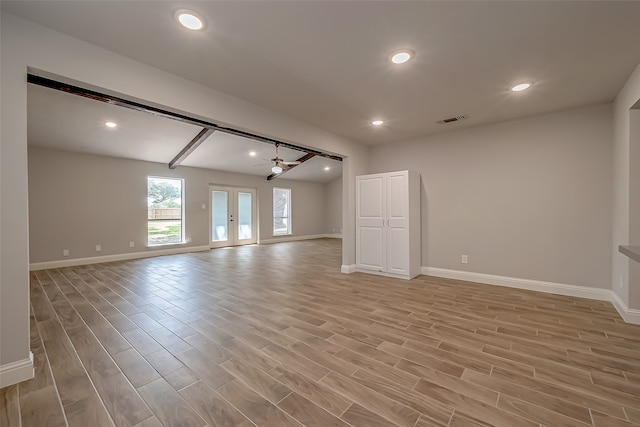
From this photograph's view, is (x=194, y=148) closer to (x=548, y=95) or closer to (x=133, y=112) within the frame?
(x=133, y=112)

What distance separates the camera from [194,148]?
20.8 ft

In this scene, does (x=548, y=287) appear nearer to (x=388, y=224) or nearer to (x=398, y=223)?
(x=398, y=223)

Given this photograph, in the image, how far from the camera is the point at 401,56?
2393 mm

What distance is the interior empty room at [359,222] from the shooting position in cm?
174

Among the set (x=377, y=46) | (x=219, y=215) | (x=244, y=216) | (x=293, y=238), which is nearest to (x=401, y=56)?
(x=377, y=46)

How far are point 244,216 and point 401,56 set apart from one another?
7.89 m

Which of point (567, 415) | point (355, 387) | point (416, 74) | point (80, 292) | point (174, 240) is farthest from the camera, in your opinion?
point (174, 240)

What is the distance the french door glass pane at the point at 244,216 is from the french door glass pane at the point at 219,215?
0.48 m

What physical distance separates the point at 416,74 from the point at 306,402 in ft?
9.84

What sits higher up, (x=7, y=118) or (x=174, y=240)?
(x=7, y=118)

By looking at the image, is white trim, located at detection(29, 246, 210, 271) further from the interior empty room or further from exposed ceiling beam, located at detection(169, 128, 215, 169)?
exposed ceiling beam, located at detection(169, 128, 215, 169)

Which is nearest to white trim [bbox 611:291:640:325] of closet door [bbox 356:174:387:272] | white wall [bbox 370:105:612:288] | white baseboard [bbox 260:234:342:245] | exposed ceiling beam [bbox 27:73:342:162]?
white wall [bbox 370:105:612:288]

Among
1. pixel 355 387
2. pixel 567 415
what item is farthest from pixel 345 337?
pixel 567 415

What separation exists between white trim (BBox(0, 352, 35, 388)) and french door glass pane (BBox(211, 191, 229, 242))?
6.80 meters
